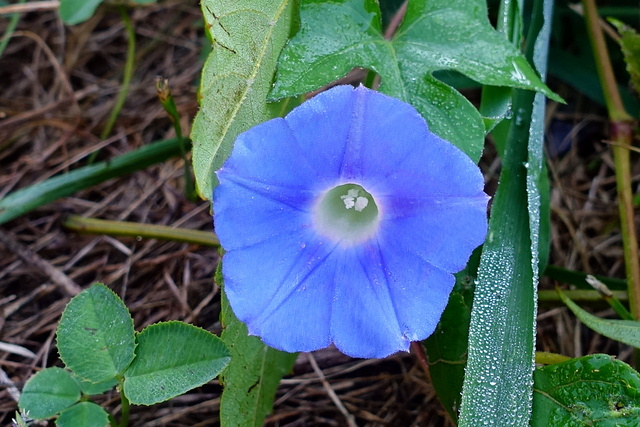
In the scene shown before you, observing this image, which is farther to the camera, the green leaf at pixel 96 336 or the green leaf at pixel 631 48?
the green leaf at pixel 631 48

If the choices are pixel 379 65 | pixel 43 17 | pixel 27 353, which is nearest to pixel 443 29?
pixel 379 65

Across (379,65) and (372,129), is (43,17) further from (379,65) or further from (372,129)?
(372,129)

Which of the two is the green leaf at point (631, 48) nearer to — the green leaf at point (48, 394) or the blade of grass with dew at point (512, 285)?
the blade of grass with dew at point (512, 285)

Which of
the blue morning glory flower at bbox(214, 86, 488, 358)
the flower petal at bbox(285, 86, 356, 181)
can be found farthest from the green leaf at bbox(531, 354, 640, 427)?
the flower petal at bbox(285, 86, 356, 181)

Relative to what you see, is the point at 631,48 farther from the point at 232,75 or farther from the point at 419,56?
the point at 232,75

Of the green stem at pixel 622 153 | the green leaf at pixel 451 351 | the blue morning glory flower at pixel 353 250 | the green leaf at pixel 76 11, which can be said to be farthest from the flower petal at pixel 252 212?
the green leaf at pixel 76 11

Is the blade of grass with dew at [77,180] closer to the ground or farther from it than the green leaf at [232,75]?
closer to the ground

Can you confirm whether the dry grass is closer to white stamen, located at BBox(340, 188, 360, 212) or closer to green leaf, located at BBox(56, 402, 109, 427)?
green leaf, located at BBox(56, 402, 109, 427)
